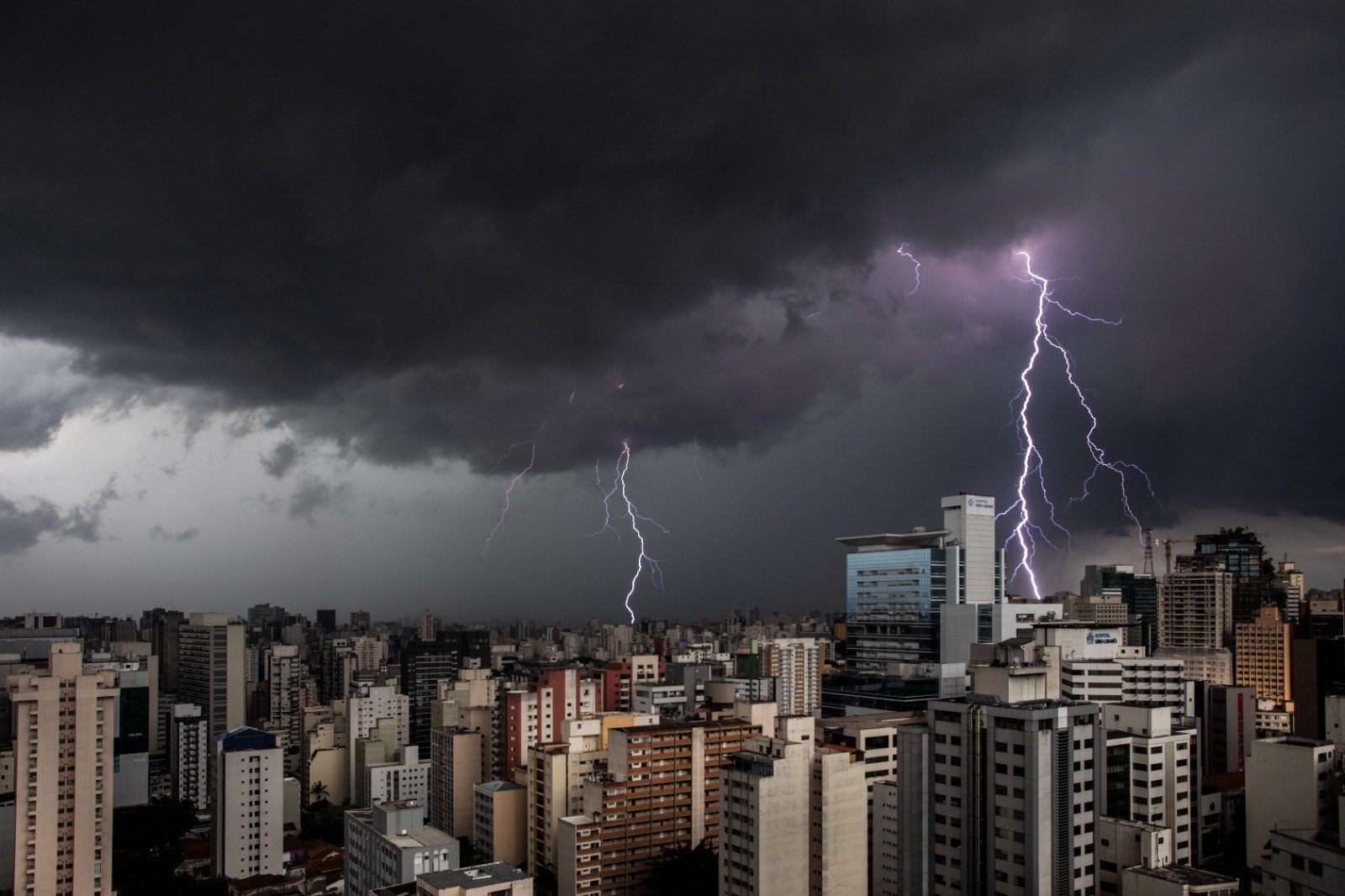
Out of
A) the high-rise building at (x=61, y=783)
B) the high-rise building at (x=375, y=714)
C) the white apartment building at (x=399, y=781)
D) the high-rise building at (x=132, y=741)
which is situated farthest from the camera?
the high-rise building at (x=375, y=714)

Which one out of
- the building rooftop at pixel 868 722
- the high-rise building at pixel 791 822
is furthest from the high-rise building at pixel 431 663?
the high-rise building at pixel 791 822

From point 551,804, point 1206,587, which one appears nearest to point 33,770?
point 551,804

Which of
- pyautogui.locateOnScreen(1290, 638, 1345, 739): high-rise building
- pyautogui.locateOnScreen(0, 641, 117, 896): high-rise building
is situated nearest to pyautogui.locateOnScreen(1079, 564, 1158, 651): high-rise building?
pyautogui.locateOnScreen(1290, 638, 1345, 739): high-rise building

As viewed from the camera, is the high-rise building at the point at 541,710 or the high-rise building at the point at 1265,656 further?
the high-rise building at the point at 1265,656

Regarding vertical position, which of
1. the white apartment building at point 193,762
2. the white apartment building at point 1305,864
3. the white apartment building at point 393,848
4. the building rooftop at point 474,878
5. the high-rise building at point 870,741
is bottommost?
the white apartment building at point 193,762

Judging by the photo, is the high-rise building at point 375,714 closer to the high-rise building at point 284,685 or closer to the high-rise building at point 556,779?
the high-rise building at point 284,685

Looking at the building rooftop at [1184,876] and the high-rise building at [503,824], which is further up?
the building rooftop at [1184,876]

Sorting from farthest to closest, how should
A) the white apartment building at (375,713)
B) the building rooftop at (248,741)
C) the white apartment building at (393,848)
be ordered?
1. the white apartment building at (375,713)
2. the building rooftop at (248,741)
3. the white apartment building at (393,848)

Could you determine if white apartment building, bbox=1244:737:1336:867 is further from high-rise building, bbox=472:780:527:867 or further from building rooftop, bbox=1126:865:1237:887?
high-rise building, bbox=472:780:527:867
